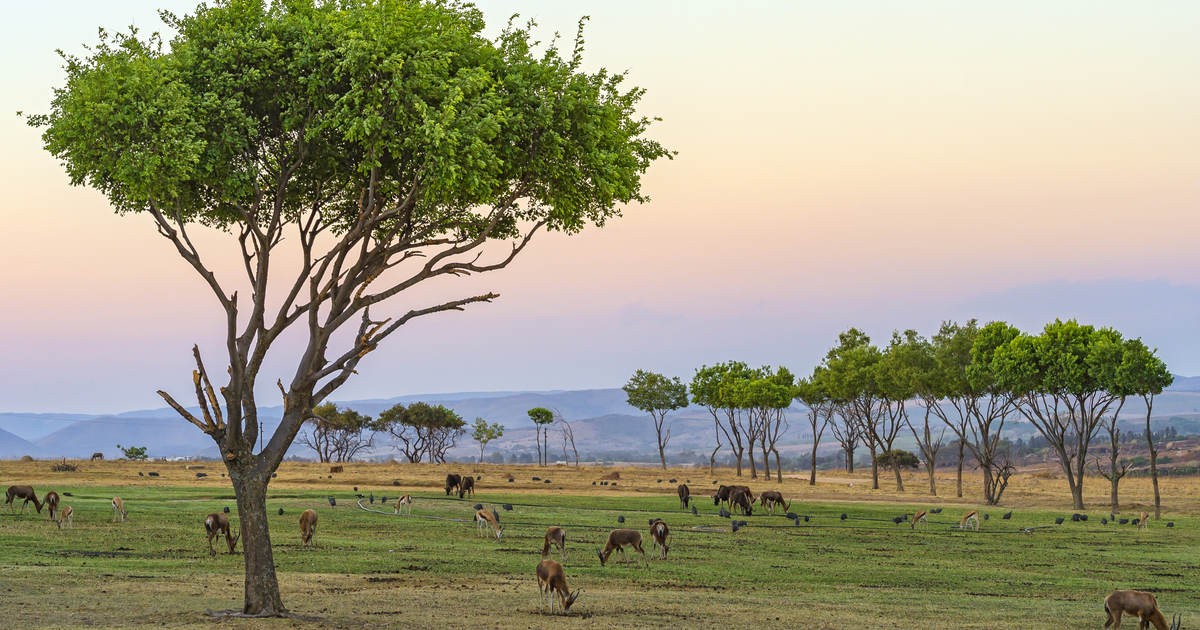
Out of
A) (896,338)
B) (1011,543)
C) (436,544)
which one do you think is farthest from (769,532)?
(896,338)

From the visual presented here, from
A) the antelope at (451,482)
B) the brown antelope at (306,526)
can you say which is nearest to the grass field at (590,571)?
the brown antelope at (306,526)

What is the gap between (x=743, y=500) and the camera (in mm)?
48688

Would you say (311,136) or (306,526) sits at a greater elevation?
(311,136)

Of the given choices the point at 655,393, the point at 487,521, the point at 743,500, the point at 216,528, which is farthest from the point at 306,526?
the point at 655,393

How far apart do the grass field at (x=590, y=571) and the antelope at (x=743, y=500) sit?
1007mm

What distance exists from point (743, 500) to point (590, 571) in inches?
993

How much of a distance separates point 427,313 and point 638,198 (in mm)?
5695

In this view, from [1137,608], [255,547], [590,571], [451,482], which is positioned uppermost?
[255,547]

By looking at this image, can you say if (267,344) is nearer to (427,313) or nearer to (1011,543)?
(427,313)

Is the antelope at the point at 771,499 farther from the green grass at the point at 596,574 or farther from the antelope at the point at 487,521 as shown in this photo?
the antelope at the point at 487,521

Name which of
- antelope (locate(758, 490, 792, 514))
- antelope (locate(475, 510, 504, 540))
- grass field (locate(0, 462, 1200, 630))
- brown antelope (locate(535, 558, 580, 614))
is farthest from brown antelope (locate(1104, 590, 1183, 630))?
antelope (locate(758, 490, 792, 514))

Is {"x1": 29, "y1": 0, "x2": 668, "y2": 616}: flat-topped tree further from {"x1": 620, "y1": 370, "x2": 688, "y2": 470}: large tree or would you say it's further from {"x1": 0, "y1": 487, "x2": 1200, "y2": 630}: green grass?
{"x1": 620, "y1": 370, "x2": 688, "y2": 470}: large tree

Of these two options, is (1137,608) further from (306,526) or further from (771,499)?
(771,499)

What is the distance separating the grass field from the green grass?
0.09 meters
